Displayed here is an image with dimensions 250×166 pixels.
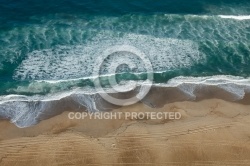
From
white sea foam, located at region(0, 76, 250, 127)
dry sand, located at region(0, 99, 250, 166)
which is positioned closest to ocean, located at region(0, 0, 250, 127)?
white sea foam, located at region(0, 76, 250, 127)

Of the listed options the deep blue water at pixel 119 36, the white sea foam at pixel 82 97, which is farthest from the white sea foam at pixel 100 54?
the white sea foam at pixel 82 97

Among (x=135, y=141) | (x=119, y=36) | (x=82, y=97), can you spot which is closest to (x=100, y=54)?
(x=119, y=36)

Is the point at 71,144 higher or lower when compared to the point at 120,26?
lower

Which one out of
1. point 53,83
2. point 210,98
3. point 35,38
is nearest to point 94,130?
point 53,83

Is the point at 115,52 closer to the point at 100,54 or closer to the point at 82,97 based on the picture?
the point at 100,54

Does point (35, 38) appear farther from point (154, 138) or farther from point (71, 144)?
point (154, 138)

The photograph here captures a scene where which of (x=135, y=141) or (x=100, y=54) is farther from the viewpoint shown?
(x=100, y=54)

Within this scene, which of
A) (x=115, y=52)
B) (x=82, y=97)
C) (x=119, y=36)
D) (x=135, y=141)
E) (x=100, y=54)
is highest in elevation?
(x=119, y=36)
